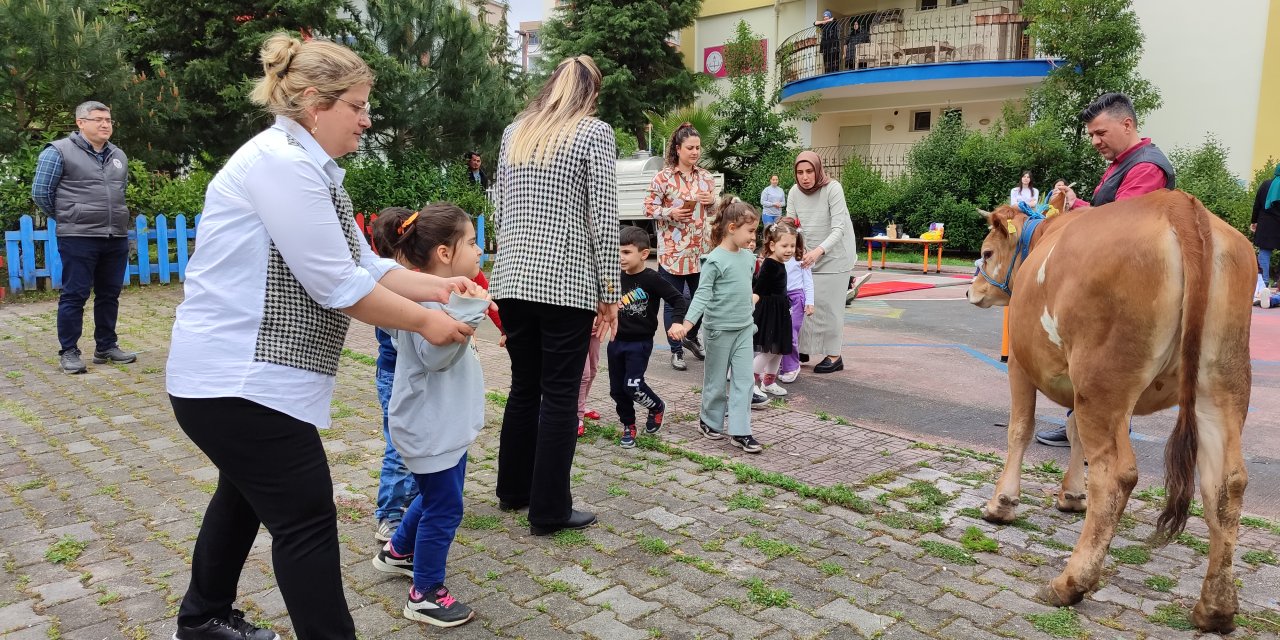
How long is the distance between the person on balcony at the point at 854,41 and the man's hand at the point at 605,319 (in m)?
23.1

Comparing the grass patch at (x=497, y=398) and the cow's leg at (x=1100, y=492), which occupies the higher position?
the cow's leg at (x=1100, y=492)

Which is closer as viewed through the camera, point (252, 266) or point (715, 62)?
point (252, 266)

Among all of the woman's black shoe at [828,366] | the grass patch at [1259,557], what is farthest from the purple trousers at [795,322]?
the grass patch at [1259,557]

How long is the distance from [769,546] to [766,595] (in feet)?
1.63

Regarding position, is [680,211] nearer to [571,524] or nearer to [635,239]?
[635,239]

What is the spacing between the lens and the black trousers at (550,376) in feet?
12.6

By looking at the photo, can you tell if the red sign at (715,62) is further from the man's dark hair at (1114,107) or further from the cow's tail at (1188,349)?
the cow's tail at (1188,349)

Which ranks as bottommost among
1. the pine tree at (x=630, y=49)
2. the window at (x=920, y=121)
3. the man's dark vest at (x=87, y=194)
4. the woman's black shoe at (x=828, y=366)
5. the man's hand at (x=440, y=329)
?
the woman's black shoe at (x=828, y=366)

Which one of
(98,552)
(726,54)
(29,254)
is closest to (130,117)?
(29,254)

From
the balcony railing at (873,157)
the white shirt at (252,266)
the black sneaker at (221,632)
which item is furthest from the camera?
the balcony railing at (873,157)

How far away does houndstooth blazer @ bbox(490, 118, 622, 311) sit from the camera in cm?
380

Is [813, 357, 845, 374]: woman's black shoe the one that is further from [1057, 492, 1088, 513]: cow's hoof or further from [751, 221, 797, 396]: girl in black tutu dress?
[1057, 492, 1088, 513]: cow's hoof

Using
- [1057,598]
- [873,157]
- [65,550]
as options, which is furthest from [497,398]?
[873,157]

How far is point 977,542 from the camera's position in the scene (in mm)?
3930
